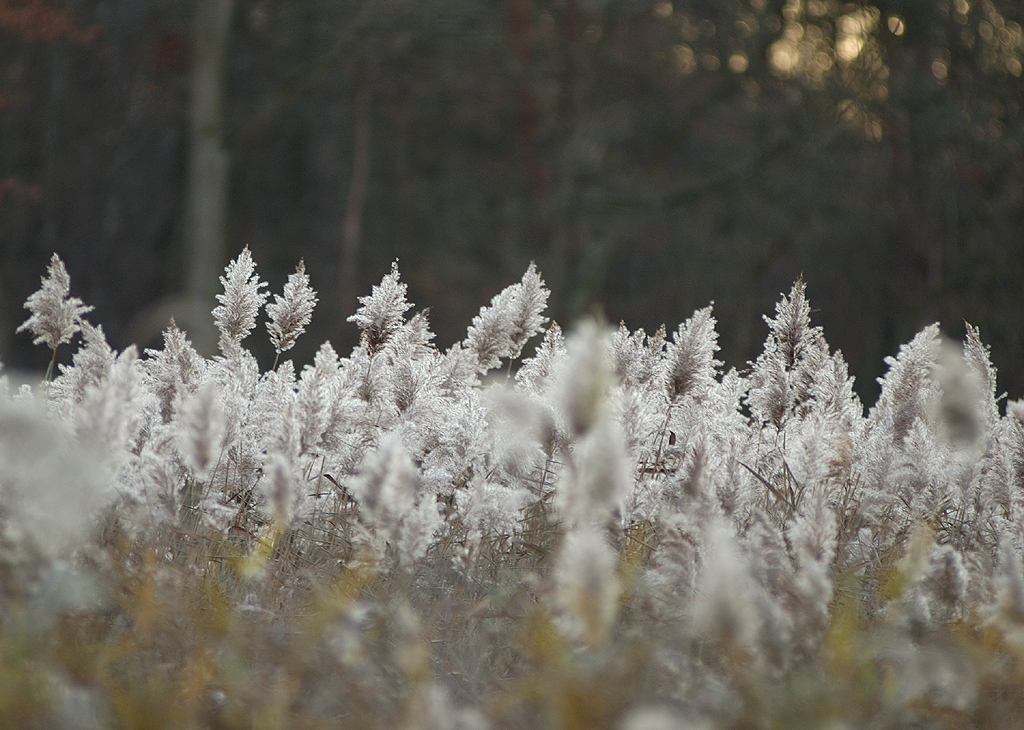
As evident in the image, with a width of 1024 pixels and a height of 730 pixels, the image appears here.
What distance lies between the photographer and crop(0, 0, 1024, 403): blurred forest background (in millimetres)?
9227

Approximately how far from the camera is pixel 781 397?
10.3ft

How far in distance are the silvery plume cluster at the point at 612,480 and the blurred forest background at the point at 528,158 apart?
575 cm

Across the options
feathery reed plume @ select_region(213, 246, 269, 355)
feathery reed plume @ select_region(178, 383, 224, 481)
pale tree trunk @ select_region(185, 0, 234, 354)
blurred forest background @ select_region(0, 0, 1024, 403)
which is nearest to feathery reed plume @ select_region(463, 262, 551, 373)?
feathery reed plume @ select_region(213, 246, 269, 355)

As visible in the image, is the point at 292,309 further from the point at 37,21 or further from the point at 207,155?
the point at 207,155

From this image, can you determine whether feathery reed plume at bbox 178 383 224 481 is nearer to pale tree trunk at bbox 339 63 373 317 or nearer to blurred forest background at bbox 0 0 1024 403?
blurred forest background at bbox 0 0 1024 403

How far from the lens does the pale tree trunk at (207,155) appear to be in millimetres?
12094

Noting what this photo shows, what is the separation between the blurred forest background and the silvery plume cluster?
575 centimetres

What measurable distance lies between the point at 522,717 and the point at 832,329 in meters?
11.6

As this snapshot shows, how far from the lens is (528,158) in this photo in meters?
16.2

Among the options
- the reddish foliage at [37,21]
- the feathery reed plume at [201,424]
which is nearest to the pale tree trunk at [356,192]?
the reddish foliage at [37,21]

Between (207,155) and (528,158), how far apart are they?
18.2ft

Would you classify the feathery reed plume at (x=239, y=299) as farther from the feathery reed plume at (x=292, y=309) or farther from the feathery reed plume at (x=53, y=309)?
the feathery reed plume at (x=53, y=309)

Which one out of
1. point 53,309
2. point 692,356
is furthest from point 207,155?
point 692,356

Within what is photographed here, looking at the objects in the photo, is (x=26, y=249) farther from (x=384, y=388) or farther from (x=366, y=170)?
(x=384, y=388)
